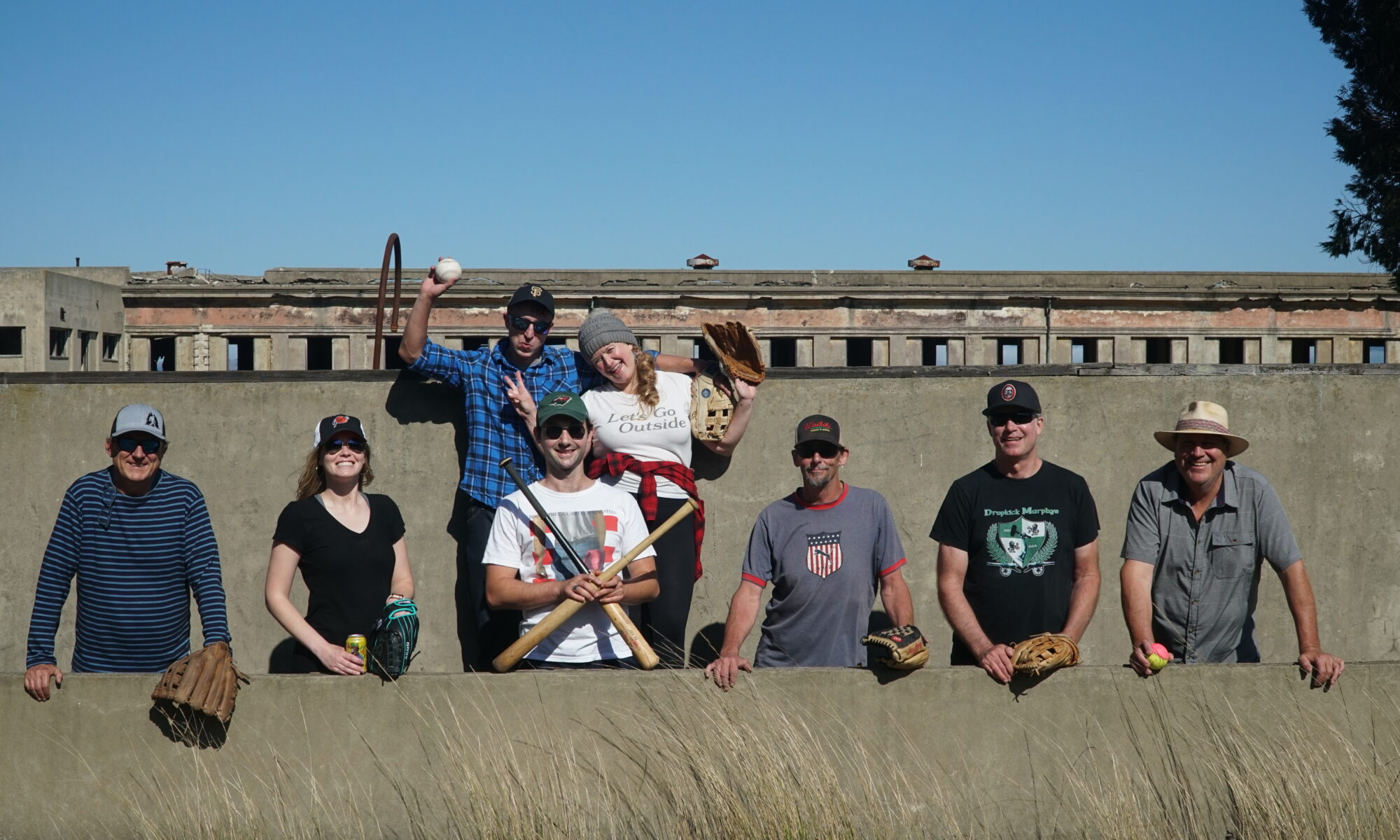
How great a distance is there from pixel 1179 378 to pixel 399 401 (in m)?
4.21

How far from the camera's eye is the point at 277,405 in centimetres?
642

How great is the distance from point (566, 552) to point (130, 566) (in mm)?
1701

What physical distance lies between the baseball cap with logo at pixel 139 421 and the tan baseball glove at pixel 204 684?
90 centimetres

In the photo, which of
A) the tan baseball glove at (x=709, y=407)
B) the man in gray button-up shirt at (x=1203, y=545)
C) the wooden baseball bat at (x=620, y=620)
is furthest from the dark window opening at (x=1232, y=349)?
the wooden baseball bat at (x=620, y=620)

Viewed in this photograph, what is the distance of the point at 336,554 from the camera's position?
475cm

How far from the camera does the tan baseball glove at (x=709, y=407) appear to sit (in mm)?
5863

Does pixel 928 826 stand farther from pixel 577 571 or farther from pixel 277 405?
pixel 277 405

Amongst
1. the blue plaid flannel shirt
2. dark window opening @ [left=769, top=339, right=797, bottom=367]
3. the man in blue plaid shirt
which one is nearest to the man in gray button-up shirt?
the man in blue plaid shirt

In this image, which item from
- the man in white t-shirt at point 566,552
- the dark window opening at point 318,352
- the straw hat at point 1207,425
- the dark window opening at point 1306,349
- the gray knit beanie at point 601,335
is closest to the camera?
the man in white t-shirt at point 566,552

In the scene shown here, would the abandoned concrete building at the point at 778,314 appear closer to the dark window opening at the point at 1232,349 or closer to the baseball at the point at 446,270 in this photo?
the dark window opening at the point at 1232,349

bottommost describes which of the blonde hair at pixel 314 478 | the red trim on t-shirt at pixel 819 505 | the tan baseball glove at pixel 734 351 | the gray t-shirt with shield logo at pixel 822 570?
the gray t-shirt with shield logo at pixel 822 570

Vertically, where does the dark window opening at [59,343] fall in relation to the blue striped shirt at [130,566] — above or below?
above

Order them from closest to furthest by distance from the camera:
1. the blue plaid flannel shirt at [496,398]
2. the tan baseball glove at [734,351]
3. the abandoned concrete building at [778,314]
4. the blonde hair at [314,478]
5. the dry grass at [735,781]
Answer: the dry grass at [735,781] < the blonde hair at [314,478] < the blue plaid flannel shirt at [496,398] < the tan baseball glove at [734,351] < the abandoned concrete building at [778,314]

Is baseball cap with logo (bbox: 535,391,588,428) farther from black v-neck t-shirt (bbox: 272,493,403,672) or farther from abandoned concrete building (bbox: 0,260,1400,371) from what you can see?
abandoned concrete building (bbox: 0,260,1400,371)
